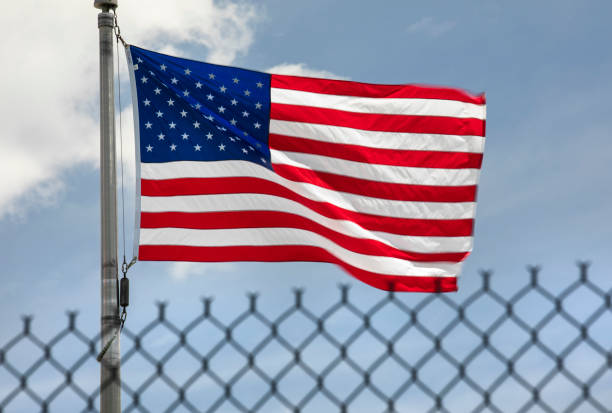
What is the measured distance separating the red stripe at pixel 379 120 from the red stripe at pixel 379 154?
227 mm

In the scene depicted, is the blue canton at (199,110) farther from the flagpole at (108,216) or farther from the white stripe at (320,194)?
the flagpole at (108,216)

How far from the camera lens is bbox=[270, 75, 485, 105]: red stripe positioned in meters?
8.73

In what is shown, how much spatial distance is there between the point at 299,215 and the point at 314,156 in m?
0.73

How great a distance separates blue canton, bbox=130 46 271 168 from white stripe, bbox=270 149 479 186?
0.31 m

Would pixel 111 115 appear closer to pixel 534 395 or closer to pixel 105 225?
pixel 105 225

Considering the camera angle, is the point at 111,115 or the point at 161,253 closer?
the point at 161,253

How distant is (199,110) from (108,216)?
1336mm

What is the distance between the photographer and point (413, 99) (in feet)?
29.6

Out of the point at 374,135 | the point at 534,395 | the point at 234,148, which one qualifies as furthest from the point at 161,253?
the point at 534,395

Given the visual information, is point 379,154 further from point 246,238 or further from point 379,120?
point 246,238

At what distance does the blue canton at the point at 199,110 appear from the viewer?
8.33 m

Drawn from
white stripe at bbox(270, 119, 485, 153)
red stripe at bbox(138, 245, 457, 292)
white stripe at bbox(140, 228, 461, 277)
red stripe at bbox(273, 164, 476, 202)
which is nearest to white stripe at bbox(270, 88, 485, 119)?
white stripe at bbox(270, 119, 485, 153)

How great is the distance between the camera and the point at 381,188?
8648 mm

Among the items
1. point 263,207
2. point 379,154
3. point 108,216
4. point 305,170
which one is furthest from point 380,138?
point 108,216
